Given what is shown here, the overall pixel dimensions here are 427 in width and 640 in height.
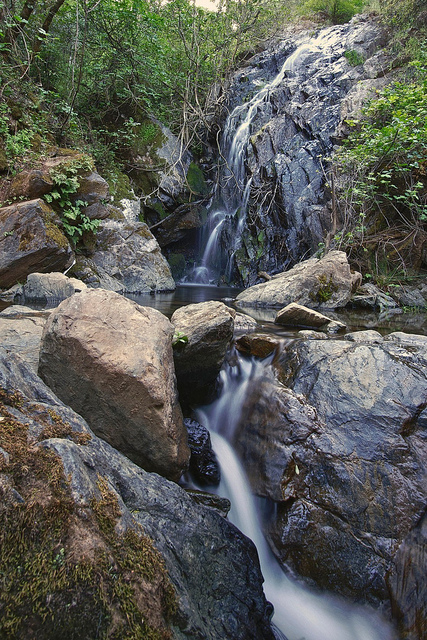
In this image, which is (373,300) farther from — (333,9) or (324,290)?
(333,9)

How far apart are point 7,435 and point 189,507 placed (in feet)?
3.54

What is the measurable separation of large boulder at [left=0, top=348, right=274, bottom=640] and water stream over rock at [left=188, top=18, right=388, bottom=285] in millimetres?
9403

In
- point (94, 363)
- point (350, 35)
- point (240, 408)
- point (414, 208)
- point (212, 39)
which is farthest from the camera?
point (350, 35)

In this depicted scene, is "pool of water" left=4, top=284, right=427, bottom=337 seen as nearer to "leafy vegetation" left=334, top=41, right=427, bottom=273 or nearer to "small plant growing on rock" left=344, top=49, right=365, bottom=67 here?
"leafy vegetation" left=334, top=41, right=427, bottom=273

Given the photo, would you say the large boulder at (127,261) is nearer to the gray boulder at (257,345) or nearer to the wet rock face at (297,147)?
the wet rock face at (297,147)

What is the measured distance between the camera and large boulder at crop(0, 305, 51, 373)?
284 cm

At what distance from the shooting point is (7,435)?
1.34 meters

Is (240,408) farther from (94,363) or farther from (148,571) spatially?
(148,571)

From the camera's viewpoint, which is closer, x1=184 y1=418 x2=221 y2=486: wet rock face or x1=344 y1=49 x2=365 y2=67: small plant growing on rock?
x1=184 y1=418 x2=221 y2=486: wet rock face

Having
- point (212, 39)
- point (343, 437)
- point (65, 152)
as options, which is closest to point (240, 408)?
point (343, 437)

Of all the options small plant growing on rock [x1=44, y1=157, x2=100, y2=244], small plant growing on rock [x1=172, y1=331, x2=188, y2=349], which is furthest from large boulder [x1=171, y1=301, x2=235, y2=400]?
small plant growing on rock [x1=44, y1=157, x2=100, y2=244]

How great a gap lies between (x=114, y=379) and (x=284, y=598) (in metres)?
1.74

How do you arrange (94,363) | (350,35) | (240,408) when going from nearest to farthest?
(94,363) → (240,408) → (350,35)

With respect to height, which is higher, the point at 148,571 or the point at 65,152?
the point at 65,152
